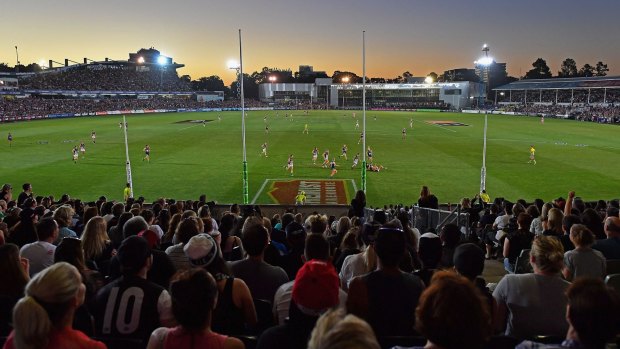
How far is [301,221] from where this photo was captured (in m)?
13.5

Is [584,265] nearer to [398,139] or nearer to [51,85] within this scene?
[398,139]

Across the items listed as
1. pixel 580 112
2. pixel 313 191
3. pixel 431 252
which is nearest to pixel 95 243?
pixel 431 252

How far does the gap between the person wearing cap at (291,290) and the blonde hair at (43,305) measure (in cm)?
185

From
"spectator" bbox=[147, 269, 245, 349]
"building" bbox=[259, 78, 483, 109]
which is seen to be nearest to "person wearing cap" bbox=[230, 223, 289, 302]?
"spectator" bbox=[147, 269, 245, 349]

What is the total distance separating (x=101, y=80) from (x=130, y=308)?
160m

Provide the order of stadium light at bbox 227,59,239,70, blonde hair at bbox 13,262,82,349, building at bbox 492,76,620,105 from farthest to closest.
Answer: building at bbox 492,76,620,105, stadium light at bbox 227,59,239,70, blonde hair at bbox 13,262,82,349

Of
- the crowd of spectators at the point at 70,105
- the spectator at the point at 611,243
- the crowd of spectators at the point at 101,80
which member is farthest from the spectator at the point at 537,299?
the crowd of spectators at the point at 101,80

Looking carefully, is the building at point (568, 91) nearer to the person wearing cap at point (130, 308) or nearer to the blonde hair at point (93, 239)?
the blonde hair at point (93, 239)

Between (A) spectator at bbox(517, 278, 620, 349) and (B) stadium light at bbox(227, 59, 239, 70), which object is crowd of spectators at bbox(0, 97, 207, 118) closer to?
(B) stadium light at bbox(227, 59, 239, 70)

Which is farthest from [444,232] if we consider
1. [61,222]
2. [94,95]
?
[94,95]

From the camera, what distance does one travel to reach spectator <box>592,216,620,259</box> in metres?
7.85

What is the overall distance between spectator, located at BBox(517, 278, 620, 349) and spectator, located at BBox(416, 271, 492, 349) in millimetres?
691

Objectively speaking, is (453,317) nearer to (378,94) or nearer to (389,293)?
(389,293)

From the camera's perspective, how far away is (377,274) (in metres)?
4.66
